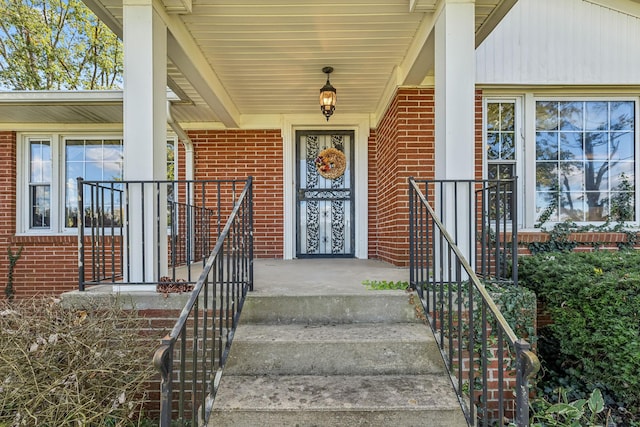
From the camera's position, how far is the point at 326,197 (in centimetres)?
595

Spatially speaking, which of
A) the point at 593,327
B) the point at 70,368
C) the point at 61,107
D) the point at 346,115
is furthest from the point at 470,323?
the point at 61,107

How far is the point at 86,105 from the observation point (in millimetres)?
4637

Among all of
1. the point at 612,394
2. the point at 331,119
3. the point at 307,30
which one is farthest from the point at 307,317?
the point at 331,119

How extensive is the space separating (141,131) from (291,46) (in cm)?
172

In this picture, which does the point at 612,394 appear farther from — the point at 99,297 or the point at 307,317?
the point at 99,297

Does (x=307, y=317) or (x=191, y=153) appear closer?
(x=307, y=317)

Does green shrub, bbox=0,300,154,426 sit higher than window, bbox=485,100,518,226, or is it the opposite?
window, bbox=485,100,518,226

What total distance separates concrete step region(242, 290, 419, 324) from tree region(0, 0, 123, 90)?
10.9 metres

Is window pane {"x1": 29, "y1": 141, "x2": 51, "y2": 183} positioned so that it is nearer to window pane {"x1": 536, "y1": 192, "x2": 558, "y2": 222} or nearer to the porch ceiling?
the porch ceiling

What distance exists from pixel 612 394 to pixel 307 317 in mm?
2162

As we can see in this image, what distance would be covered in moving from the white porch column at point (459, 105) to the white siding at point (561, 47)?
5.51ft

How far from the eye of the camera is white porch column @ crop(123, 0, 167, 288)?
282 centimetres

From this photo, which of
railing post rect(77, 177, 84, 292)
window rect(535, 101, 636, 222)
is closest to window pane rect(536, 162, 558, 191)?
window rect(535, 101, 636, 222)

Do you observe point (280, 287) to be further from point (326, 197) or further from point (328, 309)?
point (326, 197)
